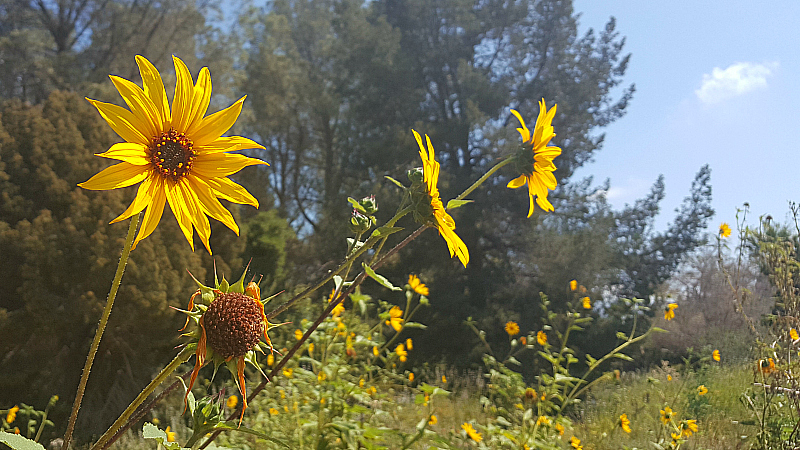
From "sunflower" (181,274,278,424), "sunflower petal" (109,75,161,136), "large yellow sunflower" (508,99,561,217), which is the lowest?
"sunflower" (181,274,278,424)

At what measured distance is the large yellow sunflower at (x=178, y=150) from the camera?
1.62 feet

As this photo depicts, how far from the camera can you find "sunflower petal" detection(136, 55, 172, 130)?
1.64 ft

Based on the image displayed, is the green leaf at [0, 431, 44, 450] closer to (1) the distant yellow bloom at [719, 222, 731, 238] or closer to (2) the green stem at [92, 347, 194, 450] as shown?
(2) the green stem at [92, 347, 194, 450]

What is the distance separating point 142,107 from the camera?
0.51 metres

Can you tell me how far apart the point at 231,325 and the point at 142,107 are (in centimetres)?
24

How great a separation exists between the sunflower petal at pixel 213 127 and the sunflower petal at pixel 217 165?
19mm

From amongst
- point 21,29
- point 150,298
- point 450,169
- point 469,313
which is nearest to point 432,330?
point 469,313

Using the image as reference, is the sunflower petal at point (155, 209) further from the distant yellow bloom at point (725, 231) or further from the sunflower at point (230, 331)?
the distant yellow bloom at point (725, 231)

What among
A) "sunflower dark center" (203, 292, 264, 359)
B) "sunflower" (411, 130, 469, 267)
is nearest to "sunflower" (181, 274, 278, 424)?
"sunflower dark center" (203, 292, 264, 359)

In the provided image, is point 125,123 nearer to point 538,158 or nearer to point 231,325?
point 231,325

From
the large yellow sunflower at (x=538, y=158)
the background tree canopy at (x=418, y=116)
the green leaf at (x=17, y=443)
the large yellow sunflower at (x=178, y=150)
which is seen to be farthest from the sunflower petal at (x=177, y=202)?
the background tree canopy at (x=418, y=116)

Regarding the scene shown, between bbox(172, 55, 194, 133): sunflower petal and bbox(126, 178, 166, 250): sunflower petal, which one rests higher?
bbox(172, 55, 194, 133): sunflower petal

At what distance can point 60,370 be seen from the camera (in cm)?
327

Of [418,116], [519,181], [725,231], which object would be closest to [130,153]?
[519,181]
